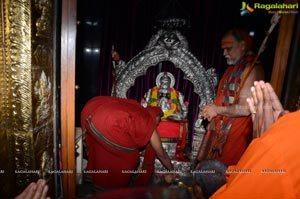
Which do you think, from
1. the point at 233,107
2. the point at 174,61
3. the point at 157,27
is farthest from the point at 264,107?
the point at 157,27

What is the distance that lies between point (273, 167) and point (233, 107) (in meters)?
2.01

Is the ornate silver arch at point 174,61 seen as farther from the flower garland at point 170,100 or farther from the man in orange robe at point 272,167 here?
the man in orange robe at point 272,167

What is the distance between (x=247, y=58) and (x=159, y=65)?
164 centimetres

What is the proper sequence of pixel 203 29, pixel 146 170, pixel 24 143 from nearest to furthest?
1. pixel 24 143
2. pixel 146 170
3. pixel 203 29

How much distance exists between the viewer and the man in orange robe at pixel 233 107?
2.69m

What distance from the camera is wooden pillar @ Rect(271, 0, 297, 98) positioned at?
6.79ft

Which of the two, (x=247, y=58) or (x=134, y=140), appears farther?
(x=247, y=58)

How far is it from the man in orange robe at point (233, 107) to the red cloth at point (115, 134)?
84 cm

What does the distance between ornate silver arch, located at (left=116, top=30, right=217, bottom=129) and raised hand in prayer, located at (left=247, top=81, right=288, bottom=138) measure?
9.05ft

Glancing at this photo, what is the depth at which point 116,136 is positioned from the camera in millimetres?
2508

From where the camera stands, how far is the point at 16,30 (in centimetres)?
154

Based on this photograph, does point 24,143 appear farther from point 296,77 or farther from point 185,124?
point 185,124


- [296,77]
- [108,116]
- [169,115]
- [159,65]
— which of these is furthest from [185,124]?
[296,77]

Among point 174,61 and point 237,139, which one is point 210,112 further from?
point 174,61
